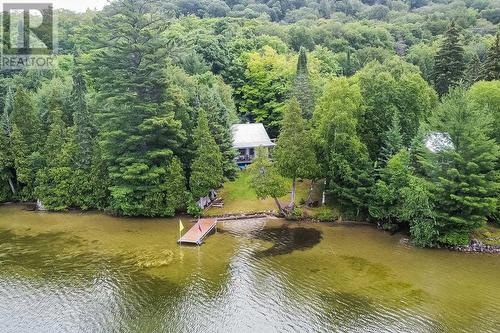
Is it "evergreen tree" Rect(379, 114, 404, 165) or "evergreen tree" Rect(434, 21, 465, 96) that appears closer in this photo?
"evergreen tree" Rect(379, 114, 404, 165)

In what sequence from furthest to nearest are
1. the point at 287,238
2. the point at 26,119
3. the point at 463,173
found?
the point at 26,119
the point at 287,238
the point at 463,173

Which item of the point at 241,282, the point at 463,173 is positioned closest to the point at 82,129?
the point at 241,282

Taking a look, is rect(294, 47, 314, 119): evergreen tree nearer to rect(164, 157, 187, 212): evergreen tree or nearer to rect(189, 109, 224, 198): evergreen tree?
rect(189, 109, 224, 198): evergreen tree

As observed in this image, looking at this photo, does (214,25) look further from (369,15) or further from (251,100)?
(369,15)

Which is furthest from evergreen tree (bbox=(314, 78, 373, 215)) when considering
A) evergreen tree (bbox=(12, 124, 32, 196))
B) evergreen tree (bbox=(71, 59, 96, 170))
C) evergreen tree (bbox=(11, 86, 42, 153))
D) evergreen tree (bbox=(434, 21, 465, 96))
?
evergreen tree (bbox=(12, 124, 32, 196))

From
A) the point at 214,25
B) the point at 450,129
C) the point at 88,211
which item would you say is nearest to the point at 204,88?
the point at 88,211

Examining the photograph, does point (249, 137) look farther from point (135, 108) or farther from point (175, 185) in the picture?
point (135, 108)
